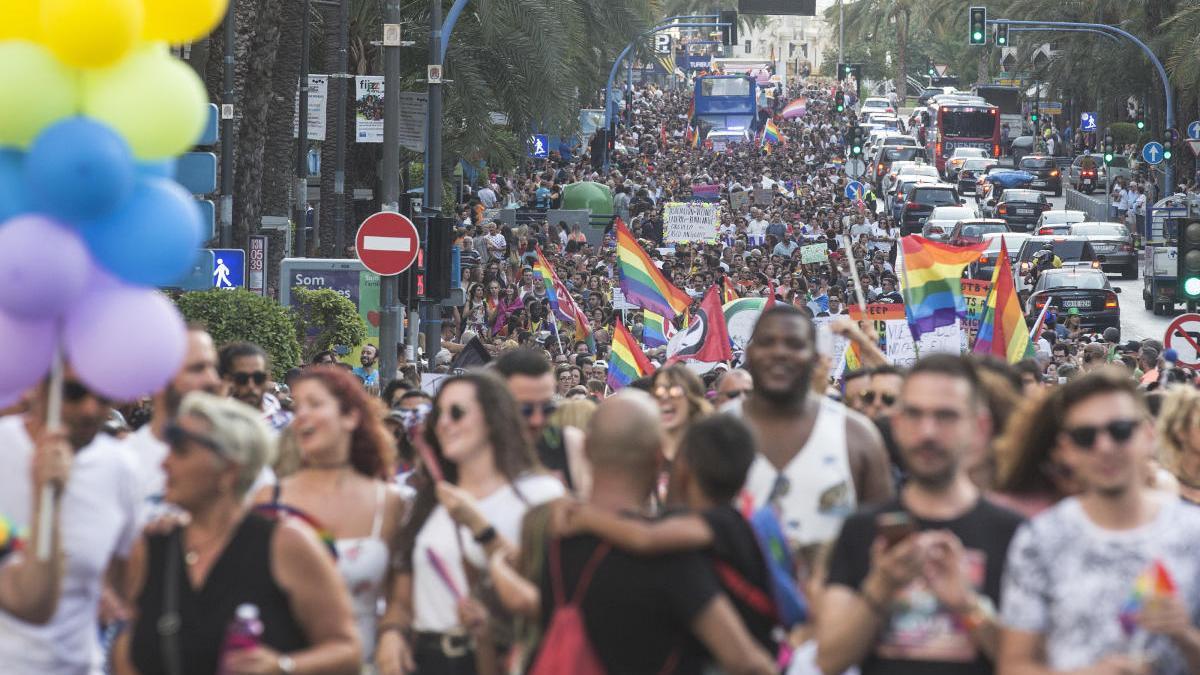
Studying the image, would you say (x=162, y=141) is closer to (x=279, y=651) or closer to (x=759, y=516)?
(x=279, y=651)

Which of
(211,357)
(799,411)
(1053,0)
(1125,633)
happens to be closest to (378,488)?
(211,357)

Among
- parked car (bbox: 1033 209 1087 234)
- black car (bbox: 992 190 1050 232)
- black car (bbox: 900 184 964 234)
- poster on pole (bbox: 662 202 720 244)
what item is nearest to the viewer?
poster on pole (bbox: 662 202 720 244)

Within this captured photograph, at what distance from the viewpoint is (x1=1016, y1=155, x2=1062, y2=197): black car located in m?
69.4

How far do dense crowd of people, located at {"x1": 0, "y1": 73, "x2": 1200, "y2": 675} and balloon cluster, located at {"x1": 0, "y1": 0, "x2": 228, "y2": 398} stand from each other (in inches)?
9.6

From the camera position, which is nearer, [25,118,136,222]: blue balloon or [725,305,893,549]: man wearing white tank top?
[25,118,136,222]: blue balloon

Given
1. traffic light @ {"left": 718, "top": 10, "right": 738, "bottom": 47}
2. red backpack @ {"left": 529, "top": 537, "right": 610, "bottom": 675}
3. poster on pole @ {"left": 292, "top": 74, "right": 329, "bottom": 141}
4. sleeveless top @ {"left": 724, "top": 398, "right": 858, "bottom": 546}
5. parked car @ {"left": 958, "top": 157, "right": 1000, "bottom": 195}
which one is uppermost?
traffic light @ {"left": 718, "top": 10, "right": 738, "bottom": 47}

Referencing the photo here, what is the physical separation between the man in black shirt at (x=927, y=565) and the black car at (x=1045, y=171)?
64.2 metres

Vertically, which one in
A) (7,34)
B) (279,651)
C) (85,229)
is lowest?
(279,651)

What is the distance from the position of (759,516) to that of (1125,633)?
1187 millimetres

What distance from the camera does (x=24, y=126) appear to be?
19.4 feet

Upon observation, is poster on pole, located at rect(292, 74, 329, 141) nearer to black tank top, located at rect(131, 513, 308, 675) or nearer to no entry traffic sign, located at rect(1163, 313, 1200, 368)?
no entry traffic sign, located at rect(1163, 313, 1200, 368)

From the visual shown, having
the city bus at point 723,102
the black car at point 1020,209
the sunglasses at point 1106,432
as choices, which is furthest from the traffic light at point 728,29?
the sunglasses at point 1106,432

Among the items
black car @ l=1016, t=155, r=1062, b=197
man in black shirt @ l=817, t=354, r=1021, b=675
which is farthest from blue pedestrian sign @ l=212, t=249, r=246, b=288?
black car @ l=1016, t=155, r=1062, b=197

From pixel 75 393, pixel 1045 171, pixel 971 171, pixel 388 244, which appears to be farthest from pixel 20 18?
pixel 1045 171
